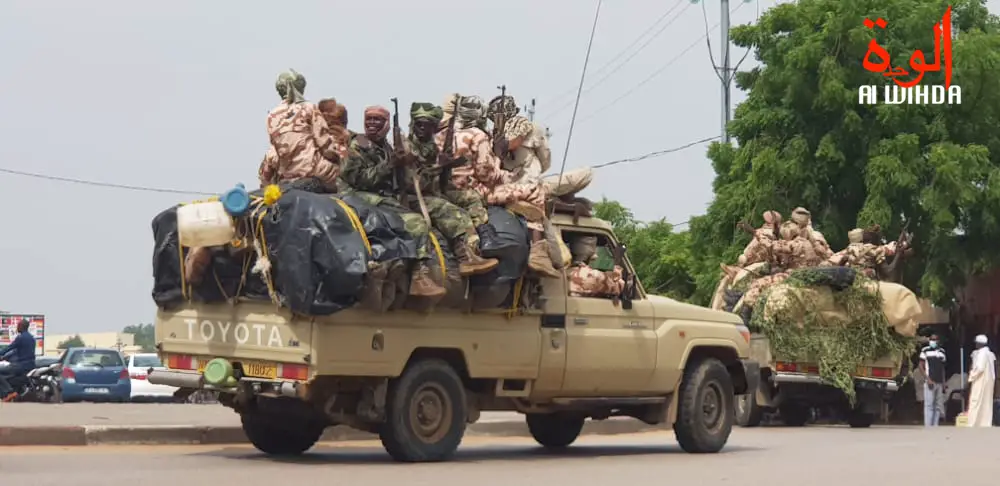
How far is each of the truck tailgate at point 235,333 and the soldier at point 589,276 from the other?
9.39 ft

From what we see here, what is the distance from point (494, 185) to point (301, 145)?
5.28 feet

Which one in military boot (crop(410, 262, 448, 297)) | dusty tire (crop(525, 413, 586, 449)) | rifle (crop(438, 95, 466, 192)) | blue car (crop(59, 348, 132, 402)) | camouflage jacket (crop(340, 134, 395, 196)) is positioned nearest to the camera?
military boot (crop(410, 262, 448, 297))

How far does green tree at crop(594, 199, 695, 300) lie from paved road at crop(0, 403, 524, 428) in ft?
59.8

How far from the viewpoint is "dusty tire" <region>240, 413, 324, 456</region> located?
13.5 m

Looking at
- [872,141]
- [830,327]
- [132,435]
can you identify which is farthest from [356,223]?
[872,141]

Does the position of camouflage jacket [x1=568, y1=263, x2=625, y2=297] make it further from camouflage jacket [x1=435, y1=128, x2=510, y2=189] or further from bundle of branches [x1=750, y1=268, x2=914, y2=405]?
bundle of branches [x1=750, y1=268, x2=914, y2=405]

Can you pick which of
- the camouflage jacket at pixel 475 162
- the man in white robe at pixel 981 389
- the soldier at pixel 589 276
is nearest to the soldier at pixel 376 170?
the camouflage jacket at pixel 475 162

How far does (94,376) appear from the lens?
33.8 meters

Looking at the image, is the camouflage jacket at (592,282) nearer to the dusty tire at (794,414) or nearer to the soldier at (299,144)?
the soldier at (299,144)

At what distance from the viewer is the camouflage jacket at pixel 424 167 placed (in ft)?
42.0

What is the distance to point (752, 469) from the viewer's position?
41.7ft

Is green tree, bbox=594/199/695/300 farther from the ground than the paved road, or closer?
farther from the ground

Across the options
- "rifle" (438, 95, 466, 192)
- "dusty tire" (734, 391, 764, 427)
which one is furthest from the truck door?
"dusty tire" (734, 391, 764, 427)

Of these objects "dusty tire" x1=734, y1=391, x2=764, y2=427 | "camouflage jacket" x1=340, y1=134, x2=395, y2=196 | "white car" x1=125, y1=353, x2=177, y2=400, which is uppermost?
"camouflage jacket" x1=340, y1=134, x2=395, y2=196
